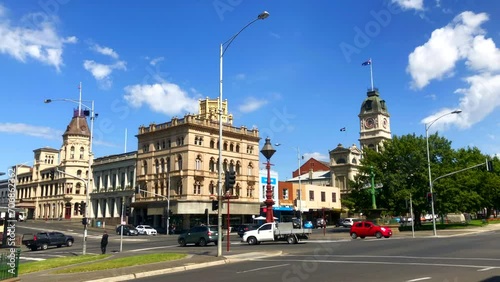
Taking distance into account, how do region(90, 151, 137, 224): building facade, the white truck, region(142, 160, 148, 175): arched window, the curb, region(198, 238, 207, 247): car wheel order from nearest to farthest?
the curb < the white truck < region(198, 238, 207, 247): car wheel < region(142, 160, 148, 175): arched window < region(90, 151, 137, 224): building facade

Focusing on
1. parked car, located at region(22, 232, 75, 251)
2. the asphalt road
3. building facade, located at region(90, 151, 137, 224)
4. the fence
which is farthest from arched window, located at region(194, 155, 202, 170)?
the fence

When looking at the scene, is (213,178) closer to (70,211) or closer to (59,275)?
(70,211)

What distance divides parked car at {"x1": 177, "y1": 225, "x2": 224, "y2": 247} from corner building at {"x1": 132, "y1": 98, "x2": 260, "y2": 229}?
25.9 metres

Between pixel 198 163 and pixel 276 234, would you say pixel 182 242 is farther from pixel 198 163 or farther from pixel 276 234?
pixel 198 163

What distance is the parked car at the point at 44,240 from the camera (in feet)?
138

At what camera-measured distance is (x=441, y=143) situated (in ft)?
202

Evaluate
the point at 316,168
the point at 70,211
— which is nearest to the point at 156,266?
the point at 70,211

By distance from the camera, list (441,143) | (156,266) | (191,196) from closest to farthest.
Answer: (156,266) → (441,143) → (191,196)

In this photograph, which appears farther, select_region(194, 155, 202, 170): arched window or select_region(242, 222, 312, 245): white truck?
select_region(194, 155, 202, 170): arched window

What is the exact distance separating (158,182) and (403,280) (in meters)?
61.6

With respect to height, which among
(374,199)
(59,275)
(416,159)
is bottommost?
(59,275)

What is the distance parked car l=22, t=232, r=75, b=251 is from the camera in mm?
42031

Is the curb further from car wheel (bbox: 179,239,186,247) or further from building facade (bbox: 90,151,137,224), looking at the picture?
building facade (bbox: 90,151,137,224)

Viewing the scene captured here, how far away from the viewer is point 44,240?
141 ft
